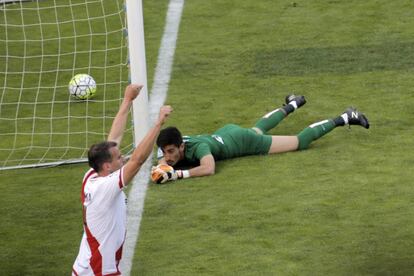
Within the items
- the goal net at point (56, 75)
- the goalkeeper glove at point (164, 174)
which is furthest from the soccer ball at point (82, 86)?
the goalkeeper glove at point (164, 174)

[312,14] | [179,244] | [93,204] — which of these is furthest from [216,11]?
[93,204]

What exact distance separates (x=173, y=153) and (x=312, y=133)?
5.38 ft

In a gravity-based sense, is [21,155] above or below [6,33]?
below

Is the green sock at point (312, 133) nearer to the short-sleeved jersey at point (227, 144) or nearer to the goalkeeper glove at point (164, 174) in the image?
the short-sleeved jersey at point (227, 144)

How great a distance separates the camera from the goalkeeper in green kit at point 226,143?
12320mm

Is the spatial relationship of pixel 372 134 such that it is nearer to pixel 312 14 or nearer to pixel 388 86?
pixel 388 86

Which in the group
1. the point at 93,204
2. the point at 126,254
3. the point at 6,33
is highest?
the point at 6,33

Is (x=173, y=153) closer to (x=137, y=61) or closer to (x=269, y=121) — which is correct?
(x=137, y=61)

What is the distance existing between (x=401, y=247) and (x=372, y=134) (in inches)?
114

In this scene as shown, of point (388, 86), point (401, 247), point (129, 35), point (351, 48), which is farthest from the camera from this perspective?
point (351, 48)

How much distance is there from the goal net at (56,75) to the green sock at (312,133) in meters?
1.93

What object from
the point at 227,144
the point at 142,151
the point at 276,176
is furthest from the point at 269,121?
the point at 142,151

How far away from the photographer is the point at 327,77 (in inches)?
599

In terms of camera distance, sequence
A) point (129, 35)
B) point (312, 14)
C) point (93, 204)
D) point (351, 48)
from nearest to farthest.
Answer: point (93, 204) < point (129, 35) < point (351, 48) < point (312, 14)
